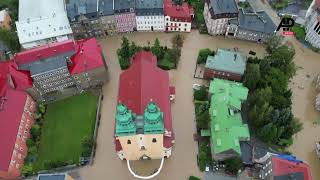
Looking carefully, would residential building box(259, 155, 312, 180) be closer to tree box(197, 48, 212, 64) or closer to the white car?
the white car

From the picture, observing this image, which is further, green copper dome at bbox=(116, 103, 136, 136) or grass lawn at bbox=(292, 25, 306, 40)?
grass lawn at bbox=(292, 25, 306, 40)

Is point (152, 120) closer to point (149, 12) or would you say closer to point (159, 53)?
point (159, 53)

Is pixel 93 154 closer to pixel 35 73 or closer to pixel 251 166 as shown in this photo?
pixel 35 73

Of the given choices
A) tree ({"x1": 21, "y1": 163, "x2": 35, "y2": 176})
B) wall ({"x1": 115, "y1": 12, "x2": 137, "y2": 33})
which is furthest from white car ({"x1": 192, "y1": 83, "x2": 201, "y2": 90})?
tree ({"x1": 21, "y1": 163, "x2": 35, "y2": 176})

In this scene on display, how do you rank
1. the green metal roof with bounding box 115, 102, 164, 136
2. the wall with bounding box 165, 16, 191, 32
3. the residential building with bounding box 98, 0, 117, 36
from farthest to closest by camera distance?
the wall with bounding box 165, 16, 191, 32 < the residential building with bounding box 98, 0, 117, 36 < the green metal roof with bounding box 115, 102, 164, 136

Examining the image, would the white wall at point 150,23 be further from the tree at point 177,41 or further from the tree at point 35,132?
the tree at point 35,132
